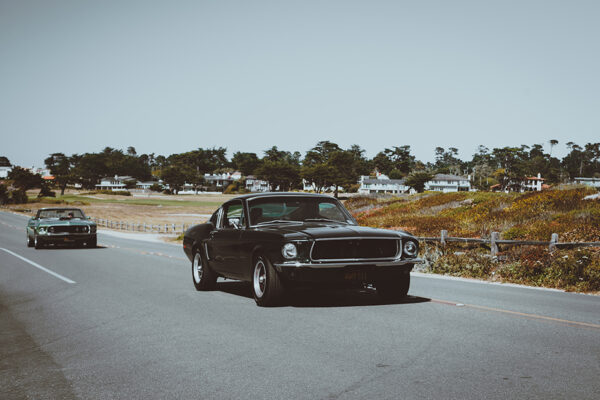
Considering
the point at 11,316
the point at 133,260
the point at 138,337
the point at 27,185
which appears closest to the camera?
the point at 138,337

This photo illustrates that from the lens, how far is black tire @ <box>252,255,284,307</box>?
8594 mm

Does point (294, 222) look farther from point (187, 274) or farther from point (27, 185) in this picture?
point (27, 185)

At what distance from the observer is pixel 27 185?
148 meters

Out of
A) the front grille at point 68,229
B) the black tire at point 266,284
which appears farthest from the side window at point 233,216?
the front grille at point 68,229

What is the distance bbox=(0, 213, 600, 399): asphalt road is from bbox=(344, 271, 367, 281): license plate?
0.50 meters

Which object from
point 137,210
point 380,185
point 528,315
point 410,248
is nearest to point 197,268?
point 410,248

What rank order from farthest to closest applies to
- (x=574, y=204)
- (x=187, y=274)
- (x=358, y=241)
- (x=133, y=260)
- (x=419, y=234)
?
(x=574, y=204) < (x=419, y=234) < (x=133, y=260) < (x=187, y=274) < (x=358, y=241)

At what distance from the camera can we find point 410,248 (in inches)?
351

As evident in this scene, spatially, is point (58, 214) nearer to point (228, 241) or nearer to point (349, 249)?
point (228, 241)

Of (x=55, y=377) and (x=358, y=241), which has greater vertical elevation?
(x=358, y=241)

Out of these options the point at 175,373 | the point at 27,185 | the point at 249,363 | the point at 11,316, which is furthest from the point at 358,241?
the point at 27,185

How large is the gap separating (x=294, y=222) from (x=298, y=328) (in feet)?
8.19

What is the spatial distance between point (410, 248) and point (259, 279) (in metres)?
2.34

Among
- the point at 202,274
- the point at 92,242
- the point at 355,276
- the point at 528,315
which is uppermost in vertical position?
the point at 355,276
